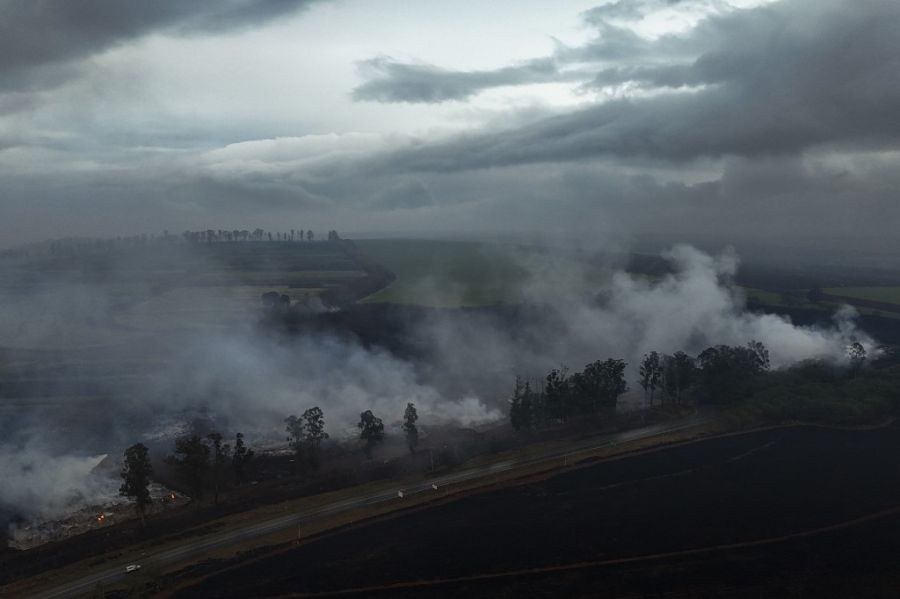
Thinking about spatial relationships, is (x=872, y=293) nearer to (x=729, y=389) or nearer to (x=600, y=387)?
(x=729, y=389)

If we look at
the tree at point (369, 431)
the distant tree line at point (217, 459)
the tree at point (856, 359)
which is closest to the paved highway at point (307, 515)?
the distant tree line at point (217, 459)

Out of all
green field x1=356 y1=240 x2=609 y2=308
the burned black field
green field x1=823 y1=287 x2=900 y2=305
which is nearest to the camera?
the burned black field

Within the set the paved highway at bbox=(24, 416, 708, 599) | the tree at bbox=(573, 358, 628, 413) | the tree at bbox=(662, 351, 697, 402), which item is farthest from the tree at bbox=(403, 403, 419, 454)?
the tree at bbox=(662, 351, 697, 402)

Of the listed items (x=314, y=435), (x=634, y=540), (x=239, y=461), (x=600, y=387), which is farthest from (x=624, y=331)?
(x=239, y=461)

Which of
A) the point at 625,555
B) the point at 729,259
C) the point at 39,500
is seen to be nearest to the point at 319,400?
the point at 39,500

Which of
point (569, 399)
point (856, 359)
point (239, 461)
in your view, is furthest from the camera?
point (856, 359)

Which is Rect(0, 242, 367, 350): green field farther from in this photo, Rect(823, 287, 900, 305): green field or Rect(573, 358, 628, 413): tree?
Rect(823, 287, 900, 305): green field
